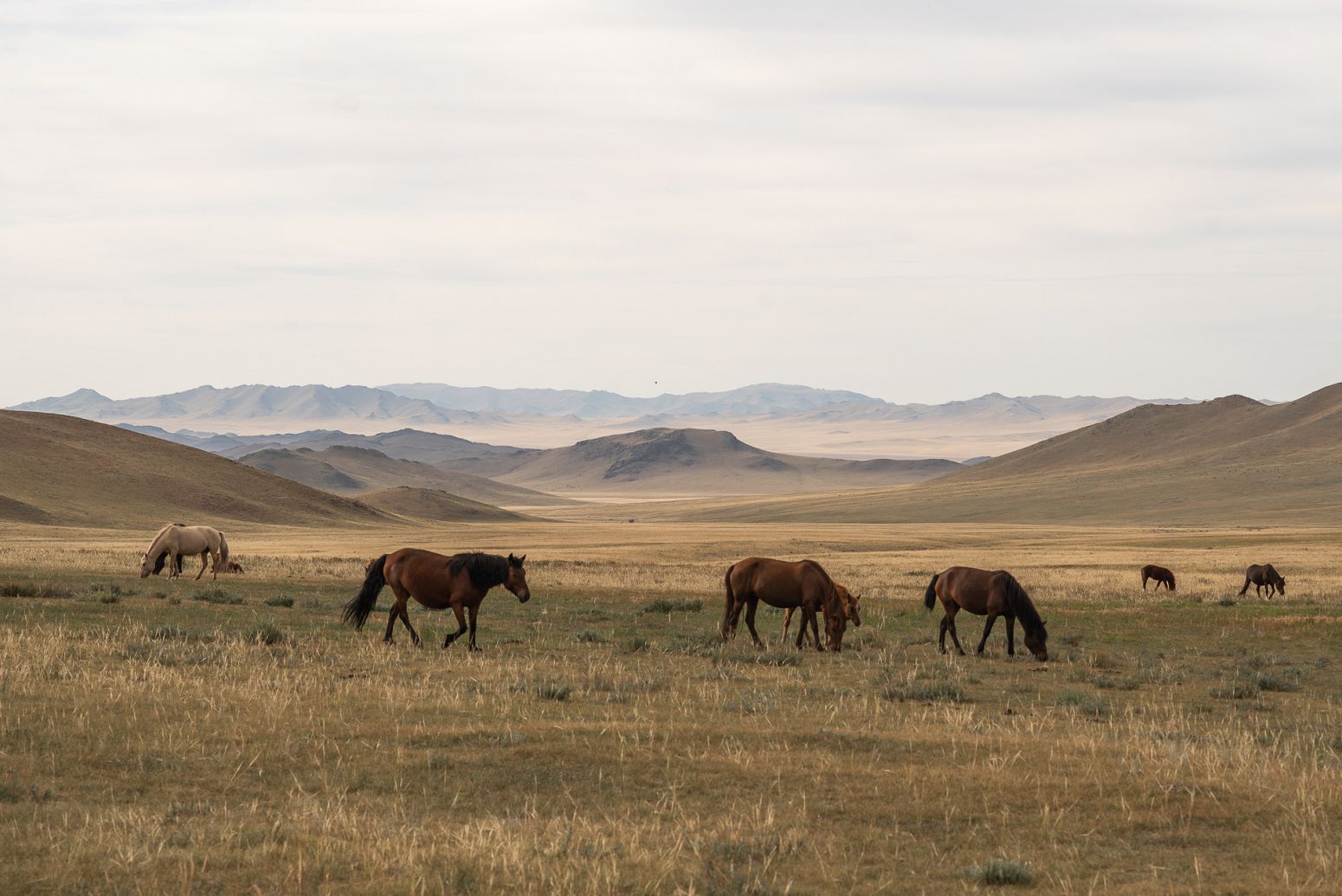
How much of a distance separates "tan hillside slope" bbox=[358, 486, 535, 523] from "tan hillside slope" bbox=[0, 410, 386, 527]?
1922 cm

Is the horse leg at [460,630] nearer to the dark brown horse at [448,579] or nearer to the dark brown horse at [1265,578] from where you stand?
the dark brown horse at [448,579]

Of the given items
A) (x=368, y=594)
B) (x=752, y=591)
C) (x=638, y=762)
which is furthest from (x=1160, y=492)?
(x=638, y=762)

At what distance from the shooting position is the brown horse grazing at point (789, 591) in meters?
19.6

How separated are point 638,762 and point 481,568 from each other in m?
8.53

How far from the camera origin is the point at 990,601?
19469 millimetres

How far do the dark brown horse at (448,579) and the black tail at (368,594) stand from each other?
2.2 inches

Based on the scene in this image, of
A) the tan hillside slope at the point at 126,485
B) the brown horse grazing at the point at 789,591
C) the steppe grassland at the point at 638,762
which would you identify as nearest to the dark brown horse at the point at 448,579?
the steppe grassland at the point at 638,762

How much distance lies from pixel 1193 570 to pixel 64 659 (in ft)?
145

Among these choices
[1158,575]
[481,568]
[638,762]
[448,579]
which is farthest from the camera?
[1158,575]

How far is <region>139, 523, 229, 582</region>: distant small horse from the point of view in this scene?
32250mm

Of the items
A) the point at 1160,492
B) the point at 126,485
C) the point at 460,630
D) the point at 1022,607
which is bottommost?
the point at 460,630

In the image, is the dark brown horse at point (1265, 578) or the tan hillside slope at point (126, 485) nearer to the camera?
the dark brown horse at point (1265, 578)

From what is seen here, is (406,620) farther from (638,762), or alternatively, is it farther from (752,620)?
(638,762)

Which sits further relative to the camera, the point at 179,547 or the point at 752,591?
the point at 179,547
